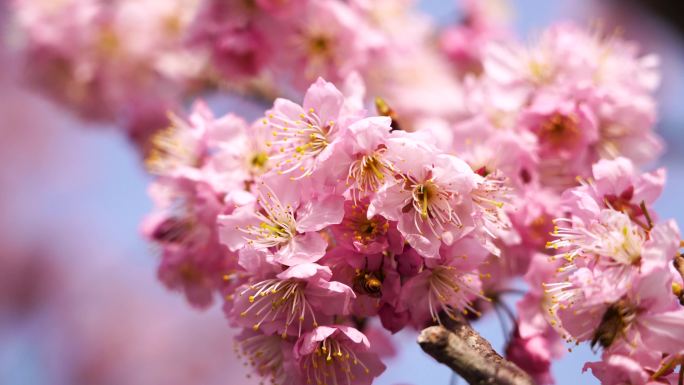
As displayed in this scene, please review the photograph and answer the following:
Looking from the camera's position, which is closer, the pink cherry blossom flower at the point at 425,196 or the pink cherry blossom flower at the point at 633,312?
the pink cherry blossom flower at the point at 633,312

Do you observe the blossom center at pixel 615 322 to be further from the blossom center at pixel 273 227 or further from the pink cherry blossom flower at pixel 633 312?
the blossom center at pixel 273 227

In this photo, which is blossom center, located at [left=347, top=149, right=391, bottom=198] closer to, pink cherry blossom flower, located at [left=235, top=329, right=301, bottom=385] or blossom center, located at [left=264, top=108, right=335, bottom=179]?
blossom center, located at [left=264, top=108, right=335, bottom=179]

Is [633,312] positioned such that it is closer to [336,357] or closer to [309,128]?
[336,357]

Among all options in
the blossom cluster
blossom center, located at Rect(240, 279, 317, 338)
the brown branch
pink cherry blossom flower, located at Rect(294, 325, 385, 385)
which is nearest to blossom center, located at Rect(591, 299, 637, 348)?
the brown branch

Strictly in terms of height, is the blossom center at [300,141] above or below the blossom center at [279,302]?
above

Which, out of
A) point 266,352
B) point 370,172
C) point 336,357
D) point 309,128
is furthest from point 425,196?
point 266,352

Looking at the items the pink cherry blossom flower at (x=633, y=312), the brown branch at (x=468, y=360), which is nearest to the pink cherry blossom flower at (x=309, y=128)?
the brown branch at (x=468, y=360)

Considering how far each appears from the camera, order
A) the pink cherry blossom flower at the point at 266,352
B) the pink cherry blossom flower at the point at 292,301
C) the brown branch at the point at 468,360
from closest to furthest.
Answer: the brown branch at the point at 468,360
the pink cherry blossom flower at the point at 292,301
the pink cherry blossom flower at the point at 266,352

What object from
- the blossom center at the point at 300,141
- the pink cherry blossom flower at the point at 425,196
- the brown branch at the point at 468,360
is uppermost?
the blossom center at the point at 300,141

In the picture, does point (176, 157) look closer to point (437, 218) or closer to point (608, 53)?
point (437, 218)

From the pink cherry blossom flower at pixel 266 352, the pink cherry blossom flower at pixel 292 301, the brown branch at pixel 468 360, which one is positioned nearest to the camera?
the brown branch at pixel 468 360
